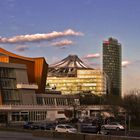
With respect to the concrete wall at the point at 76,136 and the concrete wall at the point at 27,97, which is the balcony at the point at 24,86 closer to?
the concrete wall at the point at 27,97

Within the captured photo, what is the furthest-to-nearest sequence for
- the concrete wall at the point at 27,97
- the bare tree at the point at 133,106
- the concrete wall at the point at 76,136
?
the concrete wall at the point at 27,97 → the bare tree at the point at 133,106 → the concrete wall at the point at 76,136

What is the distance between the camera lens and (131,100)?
11156 centimetres

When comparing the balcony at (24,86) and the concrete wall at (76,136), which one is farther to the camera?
the balcony at (24,86)

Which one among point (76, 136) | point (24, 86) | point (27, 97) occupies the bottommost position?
point (76, 136)

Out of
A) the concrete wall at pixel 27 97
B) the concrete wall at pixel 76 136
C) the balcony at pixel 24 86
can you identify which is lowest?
the concrete wall at pixel 76 136

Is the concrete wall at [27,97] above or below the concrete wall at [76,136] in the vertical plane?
above

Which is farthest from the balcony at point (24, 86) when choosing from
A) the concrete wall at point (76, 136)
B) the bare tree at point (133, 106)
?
the concrete wall at point (76, 136)

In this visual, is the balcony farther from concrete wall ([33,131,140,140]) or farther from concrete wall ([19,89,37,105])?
concrete wall ([33,131,140,140])

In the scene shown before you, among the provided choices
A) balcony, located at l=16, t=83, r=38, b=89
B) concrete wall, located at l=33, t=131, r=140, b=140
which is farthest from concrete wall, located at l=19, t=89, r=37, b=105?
concrete wall, located at l=33, t=131, r=140, b=140

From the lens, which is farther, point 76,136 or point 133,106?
point 133,106

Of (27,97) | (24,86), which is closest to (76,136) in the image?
(24,86)

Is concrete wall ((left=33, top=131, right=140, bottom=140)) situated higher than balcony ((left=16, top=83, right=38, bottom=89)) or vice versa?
balcony ((left=16, top=83, right=38, bottom=89))

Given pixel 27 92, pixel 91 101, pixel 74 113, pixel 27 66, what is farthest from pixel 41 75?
pixel 91 101

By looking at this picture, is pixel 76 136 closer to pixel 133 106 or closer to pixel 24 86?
pixel 133 106
